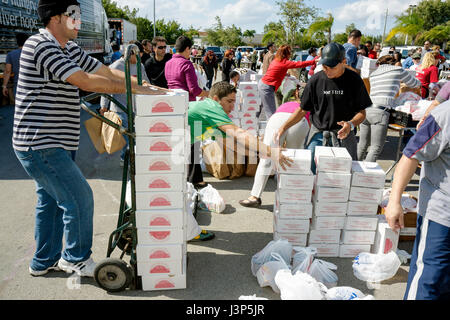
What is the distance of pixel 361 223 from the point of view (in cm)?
358

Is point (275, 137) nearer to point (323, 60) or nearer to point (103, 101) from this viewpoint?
point (323, 60)

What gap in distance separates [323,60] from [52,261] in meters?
3.22

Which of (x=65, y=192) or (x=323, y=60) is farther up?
(x=323, y=60)

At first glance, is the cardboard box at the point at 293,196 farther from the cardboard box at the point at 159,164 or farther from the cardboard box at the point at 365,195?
the cardboard box at the point at 159,164

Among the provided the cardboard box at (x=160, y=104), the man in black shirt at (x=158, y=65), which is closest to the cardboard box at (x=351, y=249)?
the cardboard box at (x=160, y=104)

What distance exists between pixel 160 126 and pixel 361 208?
2137mm

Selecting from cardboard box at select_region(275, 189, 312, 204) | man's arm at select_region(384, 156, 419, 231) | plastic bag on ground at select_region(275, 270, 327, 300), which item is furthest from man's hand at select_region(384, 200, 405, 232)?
cardboard box at select_region(275, 189, 312, 204)

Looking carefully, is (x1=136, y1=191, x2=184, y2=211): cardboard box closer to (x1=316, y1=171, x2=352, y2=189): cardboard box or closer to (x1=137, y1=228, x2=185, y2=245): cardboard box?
(x1=137, y1=228, x2=185, y2=245): cardboard box

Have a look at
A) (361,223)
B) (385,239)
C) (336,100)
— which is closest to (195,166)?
(336,100)

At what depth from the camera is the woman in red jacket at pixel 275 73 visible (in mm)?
7594

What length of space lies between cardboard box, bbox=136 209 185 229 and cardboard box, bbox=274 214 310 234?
1.15m

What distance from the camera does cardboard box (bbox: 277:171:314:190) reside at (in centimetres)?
348
